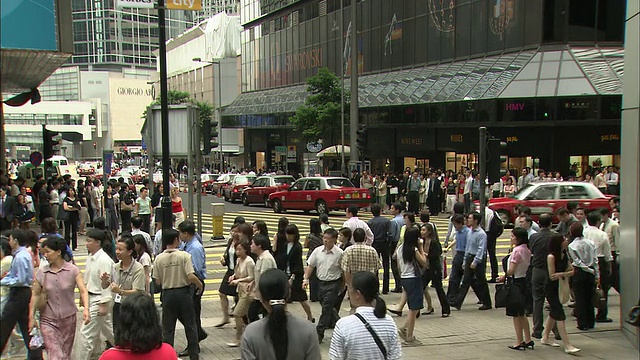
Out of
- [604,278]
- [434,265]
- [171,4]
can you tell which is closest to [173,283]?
[434,265]

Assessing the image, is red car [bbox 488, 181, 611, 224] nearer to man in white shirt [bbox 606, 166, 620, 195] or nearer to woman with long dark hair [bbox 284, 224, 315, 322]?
man in white shirt [bbox 606, 166, 620, 195]

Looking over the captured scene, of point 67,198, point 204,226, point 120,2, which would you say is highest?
point 120,2

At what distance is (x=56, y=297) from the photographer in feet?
23.0

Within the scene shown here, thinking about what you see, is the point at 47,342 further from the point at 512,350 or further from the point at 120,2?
the point at 120,2

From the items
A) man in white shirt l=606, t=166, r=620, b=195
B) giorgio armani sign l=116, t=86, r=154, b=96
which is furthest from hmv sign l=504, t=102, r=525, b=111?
giorgio armani sign l=116, t=86, r=154, b=96

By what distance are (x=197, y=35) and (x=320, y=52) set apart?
40.1 m

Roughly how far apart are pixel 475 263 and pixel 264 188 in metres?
23.2

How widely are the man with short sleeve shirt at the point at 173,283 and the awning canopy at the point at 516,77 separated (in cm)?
2615

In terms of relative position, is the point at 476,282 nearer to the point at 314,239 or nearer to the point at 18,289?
the point at 314,239

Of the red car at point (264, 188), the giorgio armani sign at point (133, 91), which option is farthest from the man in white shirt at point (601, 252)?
the giorgio armani sign at point (133, 91)

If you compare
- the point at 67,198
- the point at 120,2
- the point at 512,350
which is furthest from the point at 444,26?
the point at 512,350

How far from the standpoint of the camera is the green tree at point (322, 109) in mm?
37628

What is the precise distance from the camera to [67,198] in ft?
59.6

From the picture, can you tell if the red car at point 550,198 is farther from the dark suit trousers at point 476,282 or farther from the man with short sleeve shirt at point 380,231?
the dark suit trousers at point 476,282
